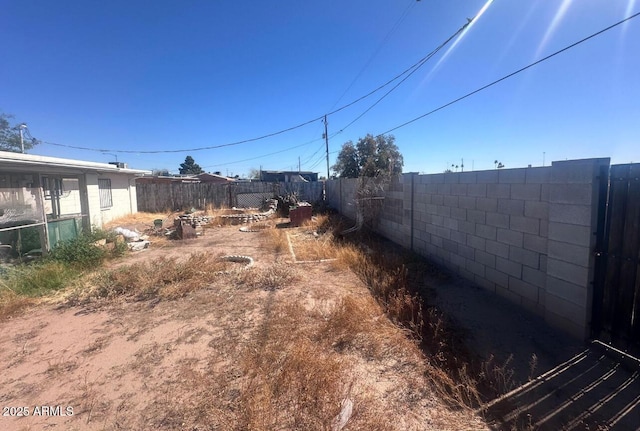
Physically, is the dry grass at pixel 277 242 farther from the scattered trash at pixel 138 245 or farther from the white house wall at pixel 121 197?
the white house wall at pixel 121 197

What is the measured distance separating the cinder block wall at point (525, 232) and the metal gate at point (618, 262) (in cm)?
8

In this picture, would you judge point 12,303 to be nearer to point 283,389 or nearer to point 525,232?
point 283,389

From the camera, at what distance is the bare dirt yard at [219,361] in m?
2.08

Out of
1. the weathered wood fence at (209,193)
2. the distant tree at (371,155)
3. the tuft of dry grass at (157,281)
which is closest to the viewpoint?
the tuft of dry grass at (157,281)

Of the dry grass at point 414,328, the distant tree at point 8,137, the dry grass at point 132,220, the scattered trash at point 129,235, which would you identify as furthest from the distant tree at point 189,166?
the dry grass at point 414,328

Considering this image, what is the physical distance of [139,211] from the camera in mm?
16156

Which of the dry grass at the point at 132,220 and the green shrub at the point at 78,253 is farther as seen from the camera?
the dry grass at the point at 132,220

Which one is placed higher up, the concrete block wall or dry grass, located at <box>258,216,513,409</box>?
the concrete block wall

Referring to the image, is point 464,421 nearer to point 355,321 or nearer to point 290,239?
point 355,321

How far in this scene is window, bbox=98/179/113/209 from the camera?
12.0m

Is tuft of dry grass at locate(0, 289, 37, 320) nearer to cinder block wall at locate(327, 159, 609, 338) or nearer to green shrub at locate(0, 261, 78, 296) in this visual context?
green shrub at locate(0, 261, 78, 296)

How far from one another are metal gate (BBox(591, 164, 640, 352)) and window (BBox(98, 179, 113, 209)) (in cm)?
1491

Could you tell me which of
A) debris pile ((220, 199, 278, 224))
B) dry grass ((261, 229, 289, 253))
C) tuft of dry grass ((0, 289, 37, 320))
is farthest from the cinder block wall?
debris pile ((220, 199, 278, 224))

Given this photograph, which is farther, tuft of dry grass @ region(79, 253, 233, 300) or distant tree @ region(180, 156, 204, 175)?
distant tree @ region(180, 156, 204, 175)
